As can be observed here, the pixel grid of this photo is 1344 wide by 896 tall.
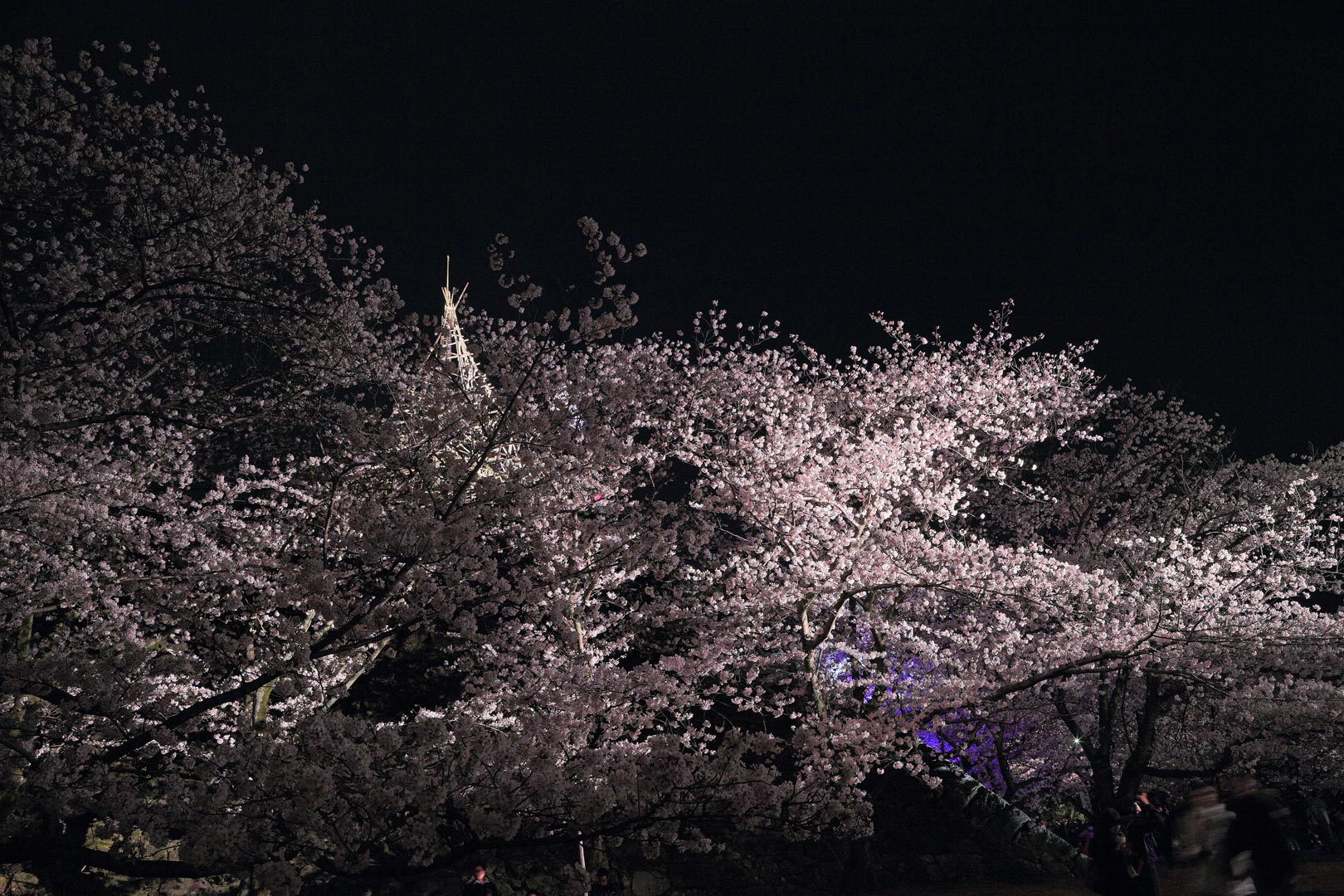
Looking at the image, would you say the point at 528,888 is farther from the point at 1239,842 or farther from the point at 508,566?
the point at 1239,842

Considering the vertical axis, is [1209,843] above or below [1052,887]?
above

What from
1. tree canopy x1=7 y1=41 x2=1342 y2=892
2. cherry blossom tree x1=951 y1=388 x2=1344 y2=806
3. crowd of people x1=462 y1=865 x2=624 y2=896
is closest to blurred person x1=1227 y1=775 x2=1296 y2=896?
tree canopy x1=7 y1=41 x2=1342 y2=892

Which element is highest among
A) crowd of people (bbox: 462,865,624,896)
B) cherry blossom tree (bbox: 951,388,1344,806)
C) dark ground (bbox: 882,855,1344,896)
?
cherry blossom tree (bbox: 951,388,1344,806)

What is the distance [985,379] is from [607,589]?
28.7 feet

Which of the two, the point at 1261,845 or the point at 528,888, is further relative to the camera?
the point at 528,888

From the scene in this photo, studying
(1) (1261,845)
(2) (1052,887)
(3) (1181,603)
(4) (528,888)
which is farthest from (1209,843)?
(4) (528,888)

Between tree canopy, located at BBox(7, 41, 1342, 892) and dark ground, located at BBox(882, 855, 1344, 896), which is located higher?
tree canopy, located at BBox(7, 41, 1342, 892)

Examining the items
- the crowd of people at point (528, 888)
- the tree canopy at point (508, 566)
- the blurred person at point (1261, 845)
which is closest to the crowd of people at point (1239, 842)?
the blurred person at point (1261, 845)

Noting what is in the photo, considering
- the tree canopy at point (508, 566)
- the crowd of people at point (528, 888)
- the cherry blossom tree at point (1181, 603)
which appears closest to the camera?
the tree canopy at point (508, 566)

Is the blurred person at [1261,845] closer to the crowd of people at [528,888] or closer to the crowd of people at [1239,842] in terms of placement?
the crowd of people at [1239,842]

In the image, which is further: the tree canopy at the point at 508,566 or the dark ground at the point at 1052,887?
the dark ground at the point at 1052,887

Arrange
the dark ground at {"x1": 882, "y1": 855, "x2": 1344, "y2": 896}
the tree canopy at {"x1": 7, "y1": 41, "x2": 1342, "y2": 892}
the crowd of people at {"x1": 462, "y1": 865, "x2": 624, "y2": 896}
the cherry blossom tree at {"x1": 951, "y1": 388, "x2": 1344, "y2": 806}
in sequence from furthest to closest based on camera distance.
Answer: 1. the cherry blossom tree at {"x1": 951, "y1": 388, "x2": 1344, "y2": 806}
2. the dark ground at {"x1": 882, "y1": 855, "x2": 1344, "y2": 896}
3. the crowd of people at {"x1": 462, "y1": 865, "x2": 624, "y2": 896}
4. the tree canopy at {"x1": 7, "y1": 41, "x2": 1342, "y2": 892}

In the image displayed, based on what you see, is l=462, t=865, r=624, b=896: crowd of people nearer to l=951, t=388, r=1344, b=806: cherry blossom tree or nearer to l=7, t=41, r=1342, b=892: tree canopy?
l=7, t=41, r=1342, b=892: tree canopy

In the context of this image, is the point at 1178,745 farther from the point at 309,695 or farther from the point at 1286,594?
the point at 309,695
